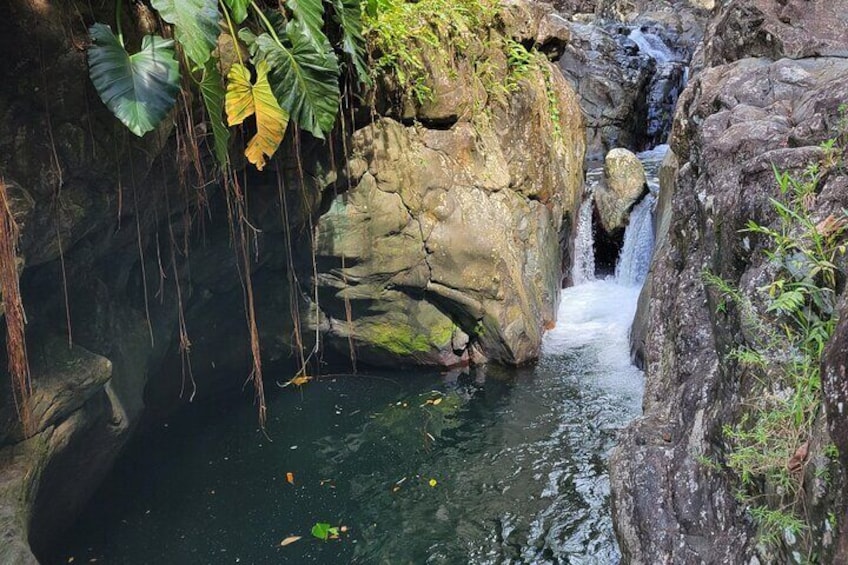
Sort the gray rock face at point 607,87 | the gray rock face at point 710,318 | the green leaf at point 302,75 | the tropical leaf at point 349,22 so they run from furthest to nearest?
the gray rock face at point 607,87, the tropical leaf at point 349,22, the green leaf at point 302,75, the gray rock face at point 710,318

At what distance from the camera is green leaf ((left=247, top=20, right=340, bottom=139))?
453 cm

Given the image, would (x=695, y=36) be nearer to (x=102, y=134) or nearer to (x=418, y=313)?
(x=418, y=313)

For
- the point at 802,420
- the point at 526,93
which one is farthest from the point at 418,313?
the point at 802,420

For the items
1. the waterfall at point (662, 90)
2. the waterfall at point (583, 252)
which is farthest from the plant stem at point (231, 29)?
the waterfall at point (662, 90)

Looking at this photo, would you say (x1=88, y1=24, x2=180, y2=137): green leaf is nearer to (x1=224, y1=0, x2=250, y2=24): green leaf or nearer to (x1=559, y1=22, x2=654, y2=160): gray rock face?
(x1=224, y1=0, x2=250, y2=24): green leaf

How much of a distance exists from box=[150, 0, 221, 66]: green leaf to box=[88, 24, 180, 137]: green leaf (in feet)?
0.53

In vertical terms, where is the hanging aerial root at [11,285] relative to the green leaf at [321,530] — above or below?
above

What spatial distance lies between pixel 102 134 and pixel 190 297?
2503 millimetres

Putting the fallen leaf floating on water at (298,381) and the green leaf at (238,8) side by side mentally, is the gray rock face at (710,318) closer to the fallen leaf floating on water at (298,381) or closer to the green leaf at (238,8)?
the green leaf at (238,8)

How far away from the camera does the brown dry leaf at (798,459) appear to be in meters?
2.23

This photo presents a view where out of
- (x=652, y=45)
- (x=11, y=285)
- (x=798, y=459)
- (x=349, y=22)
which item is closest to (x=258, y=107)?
(x=349, y=22)

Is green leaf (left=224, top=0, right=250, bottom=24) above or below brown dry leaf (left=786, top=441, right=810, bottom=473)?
above

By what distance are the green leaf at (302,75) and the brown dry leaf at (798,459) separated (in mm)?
3420

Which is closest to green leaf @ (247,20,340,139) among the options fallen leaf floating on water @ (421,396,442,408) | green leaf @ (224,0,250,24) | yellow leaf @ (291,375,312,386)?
green leaf @ (224,0,250,24)
